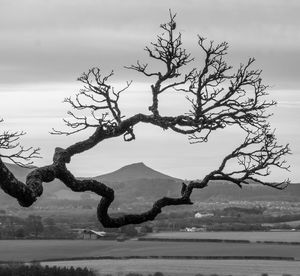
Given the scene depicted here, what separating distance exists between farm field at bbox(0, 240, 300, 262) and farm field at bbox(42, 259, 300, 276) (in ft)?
18.5

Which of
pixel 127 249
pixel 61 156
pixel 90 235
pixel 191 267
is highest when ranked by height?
pixel 61 156

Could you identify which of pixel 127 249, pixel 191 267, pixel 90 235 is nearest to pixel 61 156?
pixel 191 267

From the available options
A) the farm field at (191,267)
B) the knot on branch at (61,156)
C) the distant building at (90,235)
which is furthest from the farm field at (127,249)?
the knot on branch at (61,156)

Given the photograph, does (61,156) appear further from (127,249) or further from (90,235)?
(90,235)

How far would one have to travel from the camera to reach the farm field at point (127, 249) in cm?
8784

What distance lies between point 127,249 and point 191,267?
22.4 m

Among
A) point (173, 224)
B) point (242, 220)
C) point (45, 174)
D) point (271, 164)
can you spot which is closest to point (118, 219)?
point (45, 174)

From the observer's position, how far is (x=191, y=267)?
76.4 m

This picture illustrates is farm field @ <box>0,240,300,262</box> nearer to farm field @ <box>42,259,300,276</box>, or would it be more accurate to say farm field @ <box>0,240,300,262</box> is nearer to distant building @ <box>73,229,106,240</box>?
farm field @ <box>42,259,300,276</box>

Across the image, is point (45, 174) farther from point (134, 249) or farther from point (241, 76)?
point (134, 249)

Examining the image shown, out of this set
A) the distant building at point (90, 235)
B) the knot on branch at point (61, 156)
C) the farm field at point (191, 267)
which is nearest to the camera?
the knot on branch at point (61, 156)

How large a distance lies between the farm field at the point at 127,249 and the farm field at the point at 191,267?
5641 mm

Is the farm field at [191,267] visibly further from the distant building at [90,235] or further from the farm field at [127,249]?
the distant building at [90,235]

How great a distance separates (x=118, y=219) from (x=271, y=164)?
3.59 meters
